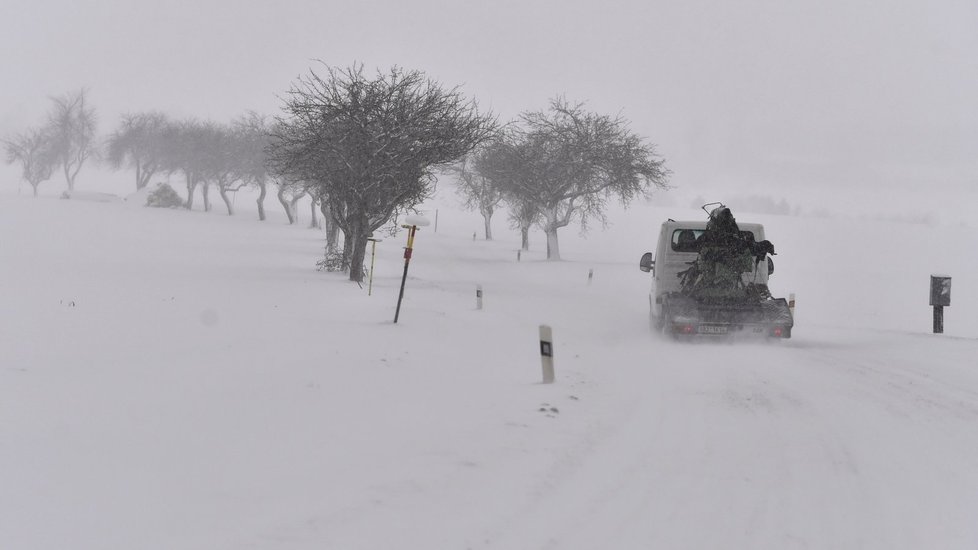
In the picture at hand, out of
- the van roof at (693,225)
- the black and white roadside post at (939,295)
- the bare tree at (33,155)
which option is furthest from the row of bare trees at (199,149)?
the black and white roadside post at (939,295)

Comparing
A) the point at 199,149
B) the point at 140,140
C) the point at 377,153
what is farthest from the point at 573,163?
the point at 140,140

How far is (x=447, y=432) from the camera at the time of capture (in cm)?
647

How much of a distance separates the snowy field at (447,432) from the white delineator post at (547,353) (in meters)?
0.17

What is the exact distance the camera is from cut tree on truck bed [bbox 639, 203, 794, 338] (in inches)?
474

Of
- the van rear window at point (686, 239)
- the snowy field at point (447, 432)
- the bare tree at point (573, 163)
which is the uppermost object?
the bare tree at point (573, 163)

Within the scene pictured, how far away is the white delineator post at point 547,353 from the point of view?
8.79 m

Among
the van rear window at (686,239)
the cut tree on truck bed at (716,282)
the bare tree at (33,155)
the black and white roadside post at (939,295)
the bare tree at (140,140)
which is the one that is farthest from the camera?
the bare tree at (33,155)

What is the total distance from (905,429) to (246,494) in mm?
6083

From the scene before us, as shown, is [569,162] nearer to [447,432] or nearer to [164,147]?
[447,432]

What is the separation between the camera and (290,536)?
4.03m

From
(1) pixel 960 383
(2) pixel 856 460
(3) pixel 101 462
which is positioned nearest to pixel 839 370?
(1) pixel 960 383

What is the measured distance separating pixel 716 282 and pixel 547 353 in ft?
16.9

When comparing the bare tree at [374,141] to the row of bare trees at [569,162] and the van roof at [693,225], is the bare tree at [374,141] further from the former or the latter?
the row of bare trees at [569,162]

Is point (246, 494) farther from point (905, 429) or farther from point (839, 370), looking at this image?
point (839, 370)
